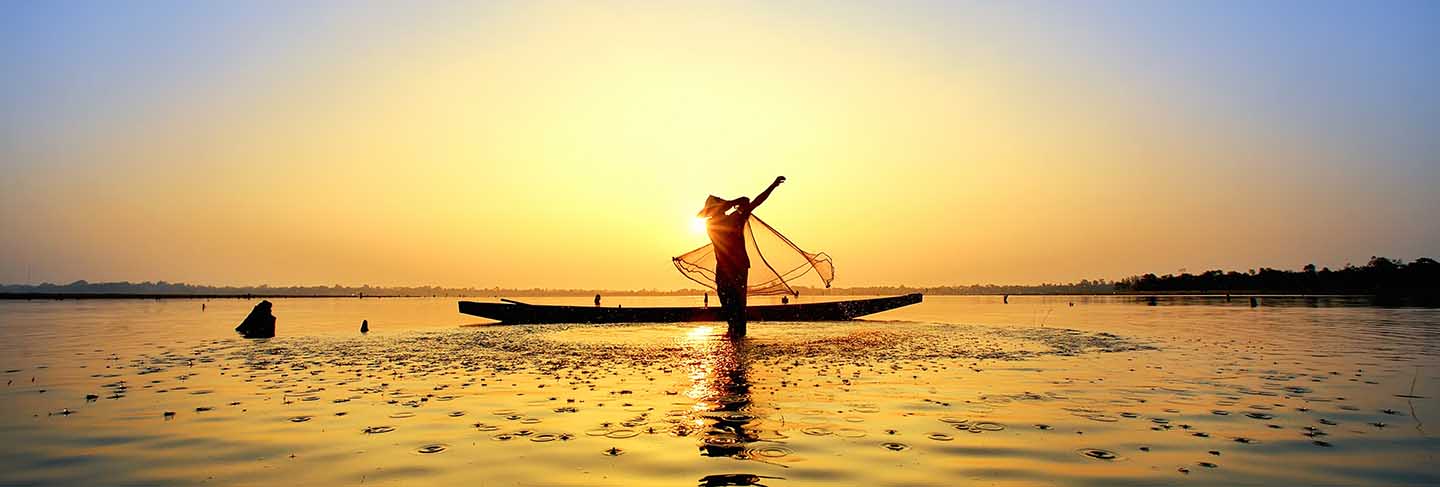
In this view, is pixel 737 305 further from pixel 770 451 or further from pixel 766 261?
pixel 770 451

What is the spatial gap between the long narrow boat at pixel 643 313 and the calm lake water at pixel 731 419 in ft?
89.5

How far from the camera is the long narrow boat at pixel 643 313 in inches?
2079

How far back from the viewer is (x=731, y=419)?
40.7 ft

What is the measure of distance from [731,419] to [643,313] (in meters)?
42.4

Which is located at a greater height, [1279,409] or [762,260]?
[762,260]

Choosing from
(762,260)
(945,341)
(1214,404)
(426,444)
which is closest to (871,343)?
(945,341)

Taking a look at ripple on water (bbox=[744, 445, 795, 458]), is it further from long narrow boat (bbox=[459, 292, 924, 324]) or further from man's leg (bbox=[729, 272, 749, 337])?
long narrow boat (bbox=[459, 292, 924, 324])

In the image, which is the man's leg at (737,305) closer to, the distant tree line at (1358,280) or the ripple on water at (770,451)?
the ripple on water at (770,451)

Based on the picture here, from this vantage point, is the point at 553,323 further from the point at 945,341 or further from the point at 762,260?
the point at 945,341

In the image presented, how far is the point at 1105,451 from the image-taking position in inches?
385

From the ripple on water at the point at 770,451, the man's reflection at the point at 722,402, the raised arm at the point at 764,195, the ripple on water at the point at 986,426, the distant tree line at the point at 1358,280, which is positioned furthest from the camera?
the distant tree line at the point at 1358,280

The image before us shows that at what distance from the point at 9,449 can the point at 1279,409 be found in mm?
19410

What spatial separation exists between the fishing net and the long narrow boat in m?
12.3

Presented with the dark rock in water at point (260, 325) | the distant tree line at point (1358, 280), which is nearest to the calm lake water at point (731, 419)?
the dark rock in water at point (260, 325)
